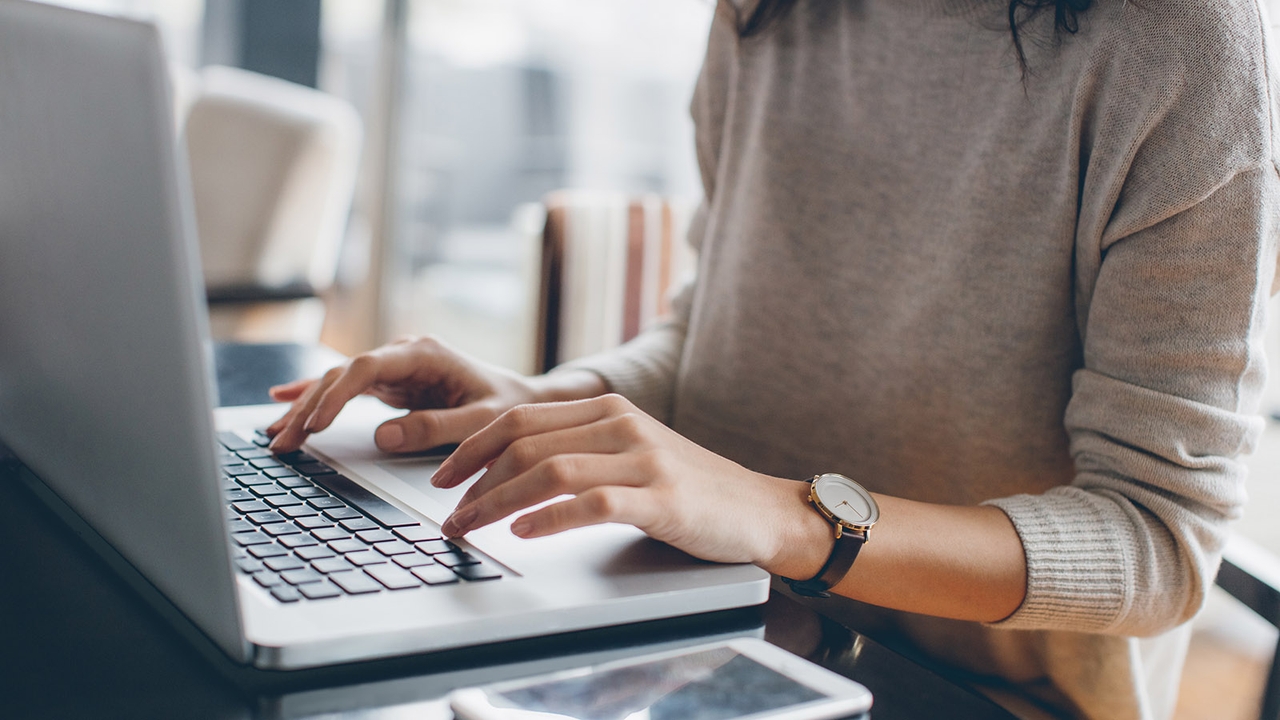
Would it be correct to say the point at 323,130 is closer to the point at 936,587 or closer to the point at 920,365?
the point at 920,365

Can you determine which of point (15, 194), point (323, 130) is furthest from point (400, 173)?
point (15, 194)

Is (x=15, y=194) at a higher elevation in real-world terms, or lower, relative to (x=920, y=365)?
higher

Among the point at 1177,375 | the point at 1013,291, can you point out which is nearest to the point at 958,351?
the point at 1013,291

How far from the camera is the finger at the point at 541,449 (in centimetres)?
50

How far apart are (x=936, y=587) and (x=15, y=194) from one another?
0.51 m

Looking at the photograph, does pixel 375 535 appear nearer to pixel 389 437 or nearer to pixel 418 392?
pixel 389 437

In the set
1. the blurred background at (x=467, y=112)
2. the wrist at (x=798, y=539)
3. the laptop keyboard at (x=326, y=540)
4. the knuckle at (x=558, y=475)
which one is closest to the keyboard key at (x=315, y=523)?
the laptop keyboard at (x=326, y=540)

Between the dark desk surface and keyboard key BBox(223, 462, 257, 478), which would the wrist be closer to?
the dark desk surface

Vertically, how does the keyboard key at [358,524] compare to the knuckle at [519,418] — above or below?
below

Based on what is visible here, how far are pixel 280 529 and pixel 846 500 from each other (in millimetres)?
294

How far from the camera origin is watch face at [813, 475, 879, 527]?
0.55 m

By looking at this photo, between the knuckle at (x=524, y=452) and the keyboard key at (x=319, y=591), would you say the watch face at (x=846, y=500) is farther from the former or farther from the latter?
the keyboard key at (x=319, y=591)

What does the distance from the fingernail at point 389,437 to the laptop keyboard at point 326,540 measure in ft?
0.15

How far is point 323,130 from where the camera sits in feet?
6.77
